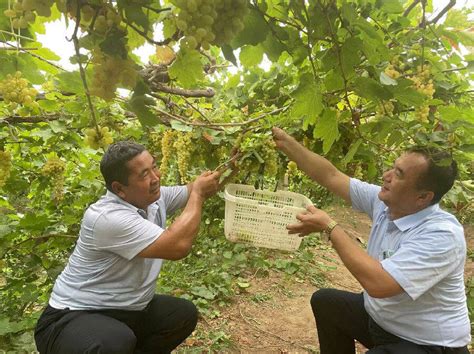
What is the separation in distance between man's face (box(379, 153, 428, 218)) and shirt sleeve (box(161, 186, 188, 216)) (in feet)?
4.24

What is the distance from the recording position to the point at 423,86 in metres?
1.68

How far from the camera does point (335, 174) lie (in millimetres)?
2709

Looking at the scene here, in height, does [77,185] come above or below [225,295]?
above

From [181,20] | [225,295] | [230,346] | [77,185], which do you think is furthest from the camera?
[225,295]

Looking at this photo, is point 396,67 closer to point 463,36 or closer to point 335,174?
point 463,36

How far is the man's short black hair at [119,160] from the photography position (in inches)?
87.8

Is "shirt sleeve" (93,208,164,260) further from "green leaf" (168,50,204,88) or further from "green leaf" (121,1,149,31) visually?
"green leaf" (121,1,149,31)

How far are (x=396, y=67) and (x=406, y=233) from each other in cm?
89

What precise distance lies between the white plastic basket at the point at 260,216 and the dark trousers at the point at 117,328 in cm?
61

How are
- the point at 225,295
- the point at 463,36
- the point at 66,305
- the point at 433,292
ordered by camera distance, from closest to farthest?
the point at 463,36
the point at 433,292
the point at 66,305
the point at 225,295

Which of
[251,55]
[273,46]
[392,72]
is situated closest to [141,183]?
[251,55]

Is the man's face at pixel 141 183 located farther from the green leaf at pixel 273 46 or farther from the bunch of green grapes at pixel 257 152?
the green leaf at pixel 273 46

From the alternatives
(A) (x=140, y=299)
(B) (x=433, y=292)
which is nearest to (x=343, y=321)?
(B) (x=433, y=292)

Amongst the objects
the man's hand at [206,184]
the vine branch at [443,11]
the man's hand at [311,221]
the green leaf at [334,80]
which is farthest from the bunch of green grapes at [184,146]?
the vine branch at [443,11]
